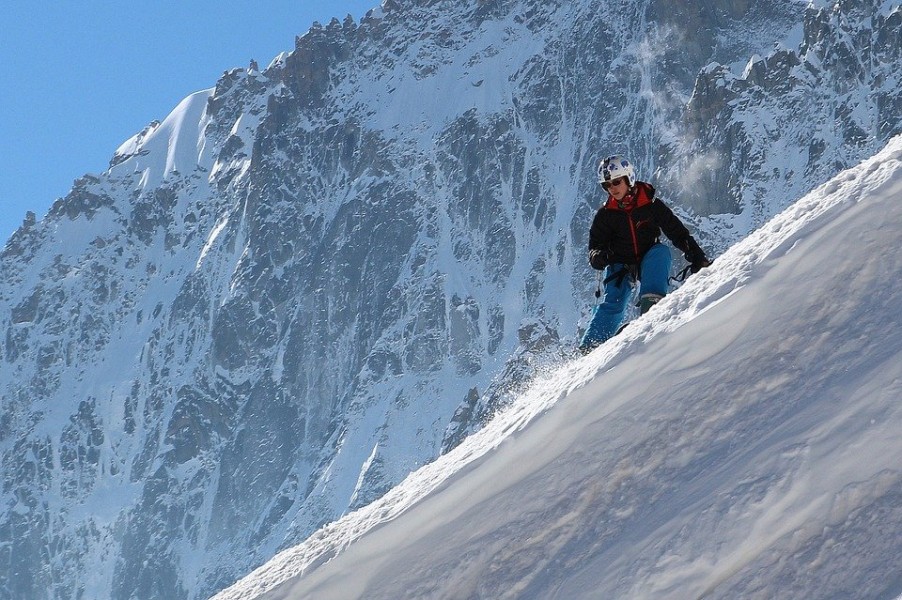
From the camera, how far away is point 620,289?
9375 millimetres

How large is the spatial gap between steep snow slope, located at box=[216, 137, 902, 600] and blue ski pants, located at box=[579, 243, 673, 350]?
3382mm

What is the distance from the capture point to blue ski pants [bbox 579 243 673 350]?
8.89 meters

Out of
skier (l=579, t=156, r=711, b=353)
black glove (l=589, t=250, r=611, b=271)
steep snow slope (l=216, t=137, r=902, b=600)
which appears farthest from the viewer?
black glove (l=589, t=250, r=611, b=271)

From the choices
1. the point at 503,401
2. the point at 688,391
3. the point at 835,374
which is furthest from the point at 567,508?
the point at 503,401

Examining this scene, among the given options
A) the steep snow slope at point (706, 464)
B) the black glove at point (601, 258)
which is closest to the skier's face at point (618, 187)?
the black glove at point (601, 258)

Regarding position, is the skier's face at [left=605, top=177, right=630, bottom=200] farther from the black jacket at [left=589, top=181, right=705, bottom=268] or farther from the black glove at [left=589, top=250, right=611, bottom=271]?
the black glove at [left=589, top=250, right=611, bottom=271]

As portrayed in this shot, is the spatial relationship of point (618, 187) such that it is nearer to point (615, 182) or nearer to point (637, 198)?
point (615, 182)

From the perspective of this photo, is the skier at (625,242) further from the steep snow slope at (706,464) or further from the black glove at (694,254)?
the steep snow slope at (706,464)

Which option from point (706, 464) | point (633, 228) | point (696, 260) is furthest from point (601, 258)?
point (706, 464)

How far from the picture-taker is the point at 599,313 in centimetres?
928

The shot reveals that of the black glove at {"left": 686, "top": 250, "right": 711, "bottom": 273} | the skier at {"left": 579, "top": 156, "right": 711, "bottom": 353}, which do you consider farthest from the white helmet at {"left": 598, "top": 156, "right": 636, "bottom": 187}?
the black glove at {"left": 686, "top": 250, "right": 711, "bottom": 273}

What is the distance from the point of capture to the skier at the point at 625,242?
9062 mm

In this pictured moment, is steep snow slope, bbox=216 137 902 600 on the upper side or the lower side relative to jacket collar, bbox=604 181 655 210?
lower

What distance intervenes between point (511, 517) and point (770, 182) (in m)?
185
